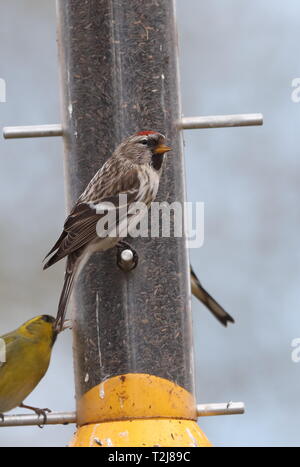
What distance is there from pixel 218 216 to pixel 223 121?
3.45 m

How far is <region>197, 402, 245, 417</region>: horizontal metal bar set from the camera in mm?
7094

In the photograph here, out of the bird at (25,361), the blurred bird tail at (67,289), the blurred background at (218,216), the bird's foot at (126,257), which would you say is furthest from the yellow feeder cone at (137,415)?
the blurred background at (218,216)

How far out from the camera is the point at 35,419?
23.1ft

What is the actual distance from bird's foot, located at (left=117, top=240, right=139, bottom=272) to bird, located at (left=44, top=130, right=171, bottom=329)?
4 cm

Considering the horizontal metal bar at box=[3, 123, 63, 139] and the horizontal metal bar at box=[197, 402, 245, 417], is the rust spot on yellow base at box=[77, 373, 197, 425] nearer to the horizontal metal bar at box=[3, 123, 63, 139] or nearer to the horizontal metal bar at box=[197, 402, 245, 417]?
the horizontal metal bar at box=[197, 402, 245, 417]

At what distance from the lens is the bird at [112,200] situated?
714cm

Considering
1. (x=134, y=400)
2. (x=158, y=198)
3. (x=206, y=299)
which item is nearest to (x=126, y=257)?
(x=158, y=198)

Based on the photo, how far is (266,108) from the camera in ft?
38.4

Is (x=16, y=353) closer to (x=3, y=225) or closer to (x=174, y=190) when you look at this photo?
(x=174, y=190)

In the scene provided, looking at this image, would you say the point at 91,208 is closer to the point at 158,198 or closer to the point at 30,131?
the point at 158,198

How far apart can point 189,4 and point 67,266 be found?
525 cm

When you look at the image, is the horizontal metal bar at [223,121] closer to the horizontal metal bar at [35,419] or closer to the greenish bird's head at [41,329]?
the greenish bird's head at [41,329]
